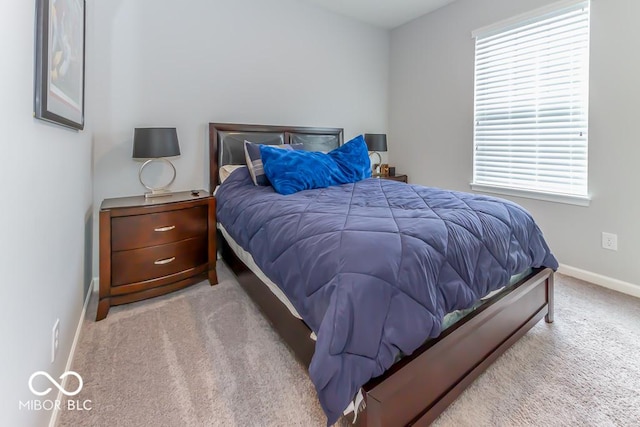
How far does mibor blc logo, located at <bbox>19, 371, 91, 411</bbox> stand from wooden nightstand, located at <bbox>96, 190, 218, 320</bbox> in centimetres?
67

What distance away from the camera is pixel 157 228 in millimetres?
2242

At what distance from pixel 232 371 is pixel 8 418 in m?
0.87

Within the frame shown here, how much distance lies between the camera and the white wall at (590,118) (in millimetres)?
2342

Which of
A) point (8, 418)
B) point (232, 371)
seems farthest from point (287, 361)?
point (8, 418)

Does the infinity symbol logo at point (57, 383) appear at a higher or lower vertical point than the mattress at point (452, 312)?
lower

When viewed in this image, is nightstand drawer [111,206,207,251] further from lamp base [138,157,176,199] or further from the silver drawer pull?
lamp base [138,157,176,199]

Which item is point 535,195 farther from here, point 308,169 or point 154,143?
point 154,143

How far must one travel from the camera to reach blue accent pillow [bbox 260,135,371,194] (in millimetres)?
2396

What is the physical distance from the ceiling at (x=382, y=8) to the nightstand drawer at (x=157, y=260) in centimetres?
290

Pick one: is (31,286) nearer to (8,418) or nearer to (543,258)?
(8,418)

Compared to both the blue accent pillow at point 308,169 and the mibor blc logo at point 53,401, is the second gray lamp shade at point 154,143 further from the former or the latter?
the mibor blc logo at point 53,401

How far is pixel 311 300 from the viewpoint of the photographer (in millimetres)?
1188

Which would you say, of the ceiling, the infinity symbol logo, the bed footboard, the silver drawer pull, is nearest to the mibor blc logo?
the infinity symbol logo

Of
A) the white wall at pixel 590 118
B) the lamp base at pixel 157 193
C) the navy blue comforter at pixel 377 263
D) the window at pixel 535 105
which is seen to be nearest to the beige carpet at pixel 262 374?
the navy blue comforter at pixel 377 263
